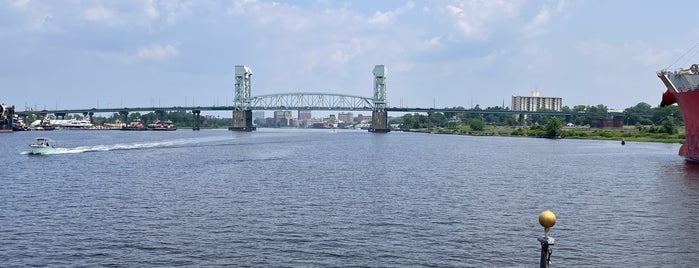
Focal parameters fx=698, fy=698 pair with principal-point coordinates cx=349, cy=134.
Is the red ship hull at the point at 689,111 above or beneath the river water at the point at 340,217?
above

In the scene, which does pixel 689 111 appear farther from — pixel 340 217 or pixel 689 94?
pixel 340 217

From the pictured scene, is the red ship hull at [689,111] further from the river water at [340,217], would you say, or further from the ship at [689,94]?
the river water at [340,217]

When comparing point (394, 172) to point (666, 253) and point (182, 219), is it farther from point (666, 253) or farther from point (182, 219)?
point (666, 253)

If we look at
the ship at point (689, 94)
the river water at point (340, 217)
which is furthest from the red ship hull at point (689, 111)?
the river water at point (340, 217)

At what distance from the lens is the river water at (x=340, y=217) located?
35.5m

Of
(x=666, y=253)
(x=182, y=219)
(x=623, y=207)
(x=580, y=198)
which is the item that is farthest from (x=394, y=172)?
(x=666, y=253)

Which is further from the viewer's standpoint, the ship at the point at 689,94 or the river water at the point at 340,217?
the ship at the point at 689,94

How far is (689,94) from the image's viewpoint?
295ft

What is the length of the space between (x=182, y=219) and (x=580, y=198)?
106 ft

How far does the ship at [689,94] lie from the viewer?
89375mm

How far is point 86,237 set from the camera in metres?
39.5

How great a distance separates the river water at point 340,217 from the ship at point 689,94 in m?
→ 11.6

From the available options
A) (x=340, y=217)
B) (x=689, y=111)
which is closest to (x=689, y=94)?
(x=689, y=111)

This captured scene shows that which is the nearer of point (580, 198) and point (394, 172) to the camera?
point (580, 198)
